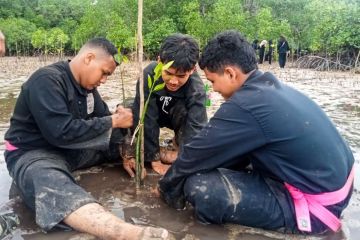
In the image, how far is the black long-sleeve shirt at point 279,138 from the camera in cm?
230

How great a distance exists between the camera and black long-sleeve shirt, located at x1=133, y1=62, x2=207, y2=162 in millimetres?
3498

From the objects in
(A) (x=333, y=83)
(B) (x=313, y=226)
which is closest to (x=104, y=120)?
(B) (x=313, y=226)

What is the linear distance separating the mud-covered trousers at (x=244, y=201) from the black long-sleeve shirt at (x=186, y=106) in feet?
3.34

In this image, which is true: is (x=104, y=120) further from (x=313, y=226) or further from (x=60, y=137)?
(x=313, y=226)

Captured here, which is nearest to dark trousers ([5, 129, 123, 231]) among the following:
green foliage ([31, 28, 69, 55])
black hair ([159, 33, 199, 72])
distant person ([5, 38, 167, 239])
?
distant person ([5, 38, 167, 239])

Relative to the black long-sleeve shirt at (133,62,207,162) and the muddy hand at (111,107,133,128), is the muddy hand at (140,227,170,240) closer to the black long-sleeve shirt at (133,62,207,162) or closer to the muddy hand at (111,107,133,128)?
the muddy hand at (111,107,133,128)

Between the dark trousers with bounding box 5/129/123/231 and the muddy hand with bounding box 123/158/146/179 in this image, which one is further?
the muddy hand with bounding box 123/158/146/179

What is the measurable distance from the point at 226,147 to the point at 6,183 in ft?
6.23

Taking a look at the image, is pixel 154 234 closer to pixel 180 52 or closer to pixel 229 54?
pixel 229 54

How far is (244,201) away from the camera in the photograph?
2.44 metres

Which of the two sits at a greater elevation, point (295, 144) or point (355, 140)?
point (295, 144)

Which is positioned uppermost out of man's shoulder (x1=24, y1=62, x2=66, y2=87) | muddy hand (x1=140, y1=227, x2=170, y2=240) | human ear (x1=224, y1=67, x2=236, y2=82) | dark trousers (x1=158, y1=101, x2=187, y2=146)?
human ear (x1=224, y1=67, x2=236, y2=82)

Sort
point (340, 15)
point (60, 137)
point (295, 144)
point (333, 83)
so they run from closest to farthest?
point (295, 144)
point (60, 137)
point (333, 83)
point (340, 15)

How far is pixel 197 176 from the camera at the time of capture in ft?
8.33
